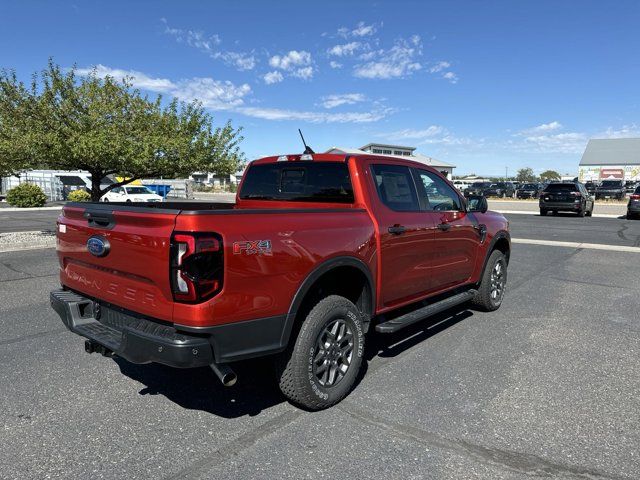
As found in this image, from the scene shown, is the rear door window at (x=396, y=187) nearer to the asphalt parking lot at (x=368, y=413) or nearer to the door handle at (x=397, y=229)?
the door handle at (x=397, y=229)

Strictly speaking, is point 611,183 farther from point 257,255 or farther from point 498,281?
point 257,255

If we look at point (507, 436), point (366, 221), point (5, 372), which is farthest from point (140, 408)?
point (507, 436)

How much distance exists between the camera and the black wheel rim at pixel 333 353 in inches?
132

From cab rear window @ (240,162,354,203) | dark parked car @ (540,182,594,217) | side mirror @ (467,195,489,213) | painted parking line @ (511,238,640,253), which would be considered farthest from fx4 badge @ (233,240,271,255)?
dark parked car @ (540,182,594,217)

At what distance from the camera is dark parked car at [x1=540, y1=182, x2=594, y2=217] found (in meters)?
22.9

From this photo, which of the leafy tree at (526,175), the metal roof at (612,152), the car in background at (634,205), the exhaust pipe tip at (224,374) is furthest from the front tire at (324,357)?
the leafy tree at (526,175)

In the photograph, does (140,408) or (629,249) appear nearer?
(140,408)

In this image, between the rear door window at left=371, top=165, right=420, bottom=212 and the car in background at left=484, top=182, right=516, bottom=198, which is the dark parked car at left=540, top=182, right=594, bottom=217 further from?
the car in background at left=484, top=182, right=516, bottom=198

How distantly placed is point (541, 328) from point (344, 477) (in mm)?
3671

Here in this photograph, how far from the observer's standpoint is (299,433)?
3033 mm

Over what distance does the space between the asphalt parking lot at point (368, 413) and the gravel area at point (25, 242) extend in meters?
6.30

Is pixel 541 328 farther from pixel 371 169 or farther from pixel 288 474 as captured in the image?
pixel 288 474

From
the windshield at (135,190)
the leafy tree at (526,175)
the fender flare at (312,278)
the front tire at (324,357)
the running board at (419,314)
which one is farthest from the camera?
the leafy tree at (526,175)

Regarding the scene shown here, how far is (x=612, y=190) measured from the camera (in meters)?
41.2
